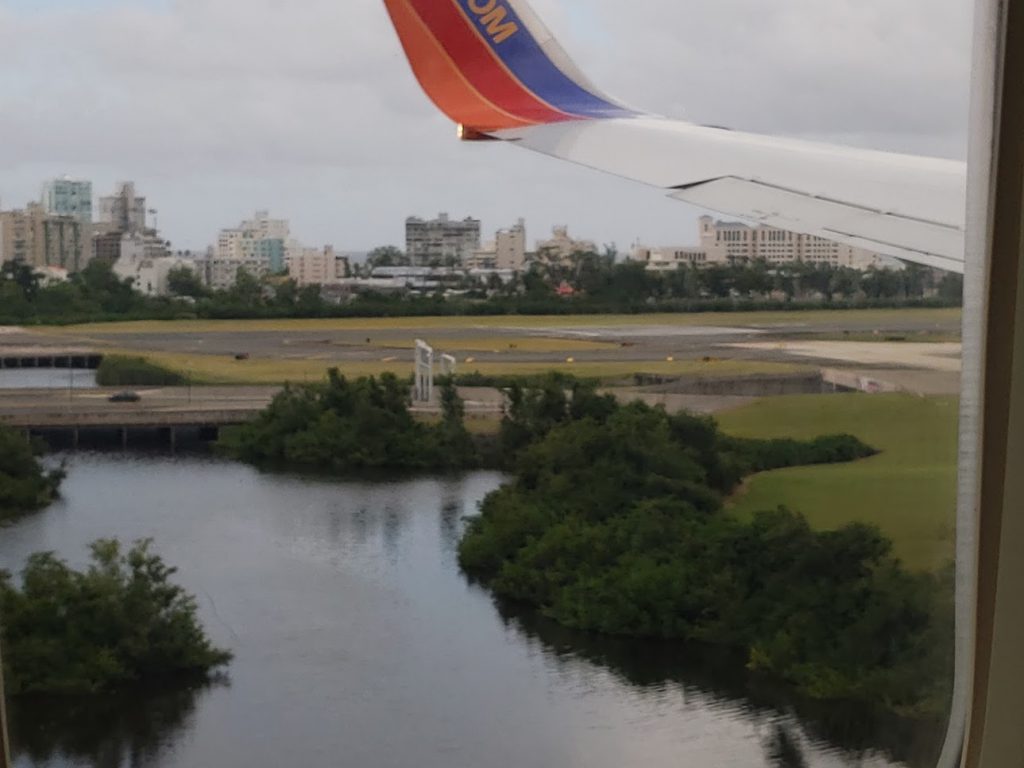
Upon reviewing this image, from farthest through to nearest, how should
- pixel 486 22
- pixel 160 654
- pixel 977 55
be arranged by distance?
pixel 160 654, pixel 977 55, pixel 486 22

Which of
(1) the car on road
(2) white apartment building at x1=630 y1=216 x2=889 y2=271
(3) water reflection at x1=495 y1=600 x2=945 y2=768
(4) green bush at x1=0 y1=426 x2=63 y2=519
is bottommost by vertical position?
(3) water reflection at x1=495 y1=600 x2=945 y2=768

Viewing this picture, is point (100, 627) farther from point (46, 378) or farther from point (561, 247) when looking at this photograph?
point (561, 247)

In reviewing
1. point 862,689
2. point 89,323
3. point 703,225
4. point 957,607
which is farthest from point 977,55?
point 89,323

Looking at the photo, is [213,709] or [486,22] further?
[213,709]

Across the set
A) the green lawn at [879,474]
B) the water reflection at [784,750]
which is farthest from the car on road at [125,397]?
the water reflection at [784,750]

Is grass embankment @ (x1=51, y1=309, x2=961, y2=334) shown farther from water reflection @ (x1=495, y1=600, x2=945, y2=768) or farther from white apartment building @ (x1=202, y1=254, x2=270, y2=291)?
water reflection @ (x1=495, y1=600, x2=945, y2=768)

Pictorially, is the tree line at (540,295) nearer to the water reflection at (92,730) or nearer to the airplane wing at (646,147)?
the airplane wing at (646,147)

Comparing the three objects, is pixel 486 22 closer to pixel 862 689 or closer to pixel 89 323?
pixel 89 323

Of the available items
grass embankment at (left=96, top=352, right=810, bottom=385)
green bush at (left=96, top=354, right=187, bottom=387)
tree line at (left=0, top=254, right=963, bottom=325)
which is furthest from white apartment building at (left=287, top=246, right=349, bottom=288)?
green bush at (left=96, top=354, right=187, bottom=387)
